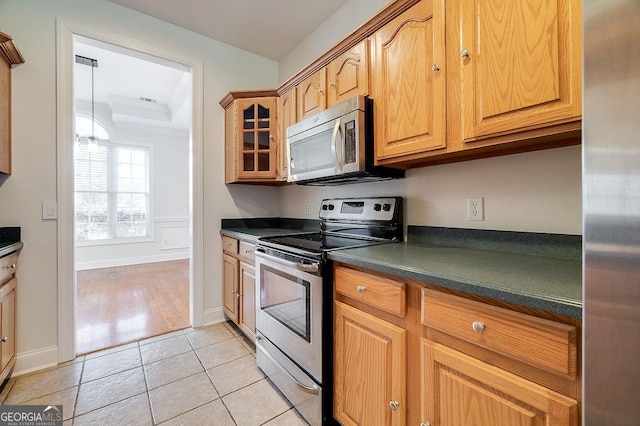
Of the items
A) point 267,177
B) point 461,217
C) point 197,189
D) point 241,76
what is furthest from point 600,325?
point 241,76

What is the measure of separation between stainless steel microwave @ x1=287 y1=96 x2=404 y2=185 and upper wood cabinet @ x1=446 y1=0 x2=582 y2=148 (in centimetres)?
47

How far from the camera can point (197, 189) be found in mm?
2553

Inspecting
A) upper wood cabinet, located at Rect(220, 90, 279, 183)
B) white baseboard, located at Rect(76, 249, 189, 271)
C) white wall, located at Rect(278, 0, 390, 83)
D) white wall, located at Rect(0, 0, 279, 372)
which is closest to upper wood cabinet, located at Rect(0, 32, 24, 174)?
white wall, located at Rect(0, 0, 279, 372)

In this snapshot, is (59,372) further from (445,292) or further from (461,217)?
(461,217)

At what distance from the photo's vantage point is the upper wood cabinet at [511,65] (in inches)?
34.0

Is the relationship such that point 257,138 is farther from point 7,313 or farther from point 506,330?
point 506,330

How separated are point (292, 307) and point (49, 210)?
6.04 ft

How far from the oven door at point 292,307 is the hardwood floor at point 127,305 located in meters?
1.26

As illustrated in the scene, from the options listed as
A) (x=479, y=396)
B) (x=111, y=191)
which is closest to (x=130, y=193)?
(x=111, y=191)

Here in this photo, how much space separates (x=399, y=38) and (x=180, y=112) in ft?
13.6

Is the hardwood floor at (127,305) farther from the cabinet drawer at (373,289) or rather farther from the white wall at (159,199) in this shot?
the cabinet drawer at (373,289)

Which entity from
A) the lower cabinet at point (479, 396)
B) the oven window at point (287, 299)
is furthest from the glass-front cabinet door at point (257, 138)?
the lower cabinet at point (479, 396)

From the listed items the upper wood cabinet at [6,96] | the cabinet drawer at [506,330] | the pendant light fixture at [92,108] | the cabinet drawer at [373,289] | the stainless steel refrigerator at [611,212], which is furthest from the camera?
the pendant light fixture at [92,108]

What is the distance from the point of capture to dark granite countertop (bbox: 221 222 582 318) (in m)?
0.71
